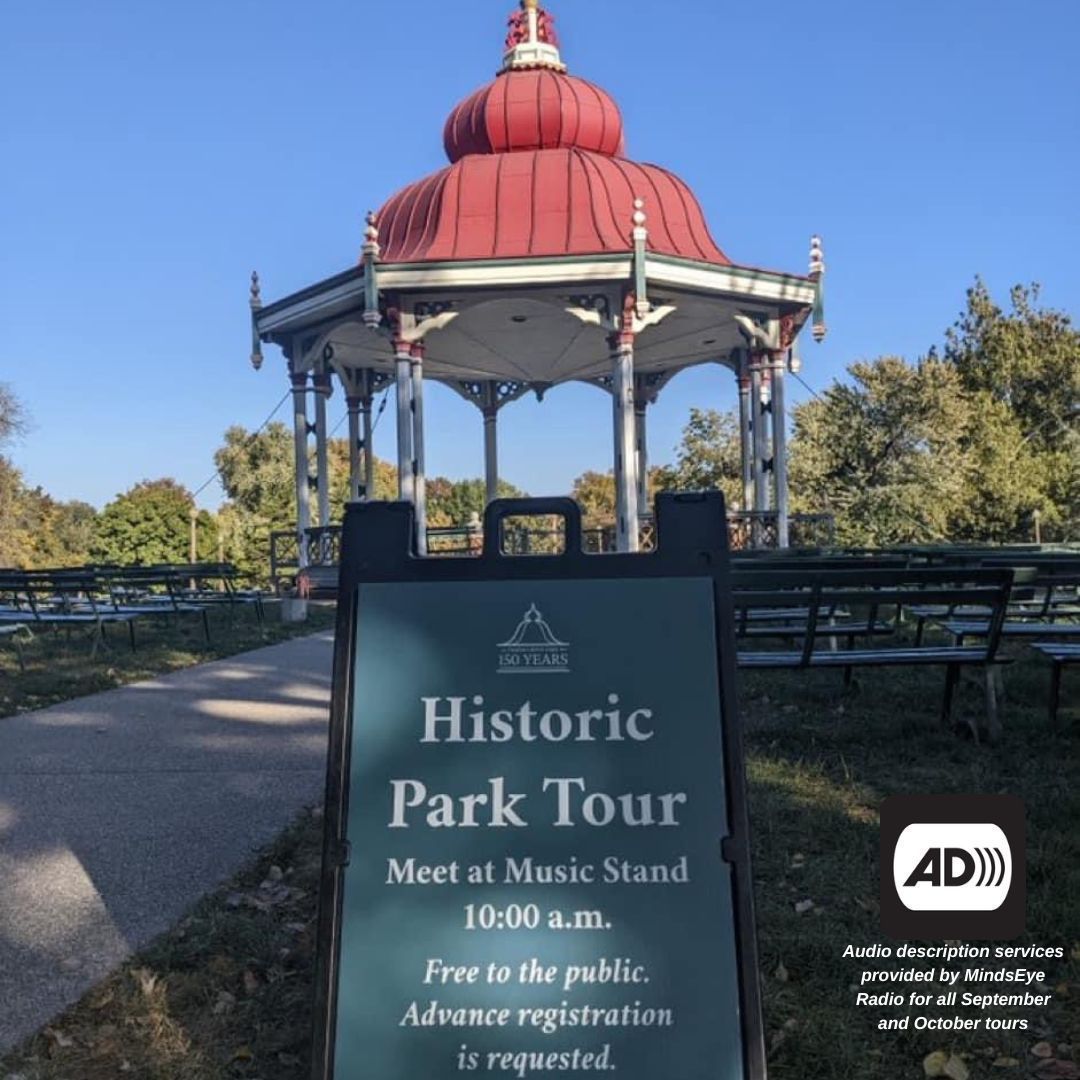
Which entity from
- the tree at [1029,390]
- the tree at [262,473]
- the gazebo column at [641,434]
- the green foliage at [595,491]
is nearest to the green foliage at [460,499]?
the green foliage at [595,491]

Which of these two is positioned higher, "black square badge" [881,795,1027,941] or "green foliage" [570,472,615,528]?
"green foliage" [570,472,615,528]

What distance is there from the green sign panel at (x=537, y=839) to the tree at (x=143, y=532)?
27.7 m

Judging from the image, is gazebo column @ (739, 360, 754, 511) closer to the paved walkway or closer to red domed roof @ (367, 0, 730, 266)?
red domed roof @ (367, 0, 730, 266)

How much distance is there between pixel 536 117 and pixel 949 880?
56.1 feet

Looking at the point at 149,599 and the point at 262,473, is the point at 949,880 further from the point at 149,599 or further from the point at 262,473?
the point at 262,473

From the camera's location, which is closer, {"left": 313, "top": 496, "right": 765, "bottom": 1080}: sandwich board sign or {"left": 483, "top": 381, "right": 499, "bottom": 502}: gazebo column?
{"left": 313, "top": 496, "right": 765, "bottom": 1080}: sandwich board sign

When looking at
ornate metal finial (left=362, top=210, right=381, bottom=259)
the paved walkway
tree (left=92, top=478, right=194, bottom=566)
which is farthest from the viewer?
tree (left=92, top=478, right=194, bottom=566)

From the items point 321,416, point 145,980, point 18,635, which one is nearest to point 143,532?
point 321,416

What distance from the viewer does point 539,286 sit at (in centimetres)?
1498

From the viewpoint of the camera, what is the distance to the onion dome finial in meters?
19.0

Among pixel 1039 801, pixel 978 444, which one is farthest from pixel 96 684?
pixel 978 444

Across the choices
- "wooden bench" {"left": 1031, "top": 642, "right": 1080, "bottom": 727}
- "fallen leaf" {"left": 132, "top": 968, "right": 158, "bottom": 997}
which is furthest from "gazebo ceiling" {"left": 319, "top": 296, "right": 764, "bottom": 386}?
"fallen leaf" {"left": 132, "top": 968, "right": 158, "bottom": 997}

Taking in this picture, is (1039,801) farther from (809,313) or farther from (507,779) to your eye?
(809,313)

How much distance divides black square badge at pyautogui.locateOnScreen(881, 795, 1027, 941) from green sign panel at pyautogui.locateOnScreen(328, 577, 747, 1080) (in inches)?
48.1
